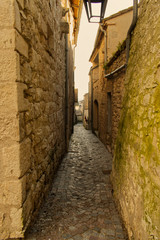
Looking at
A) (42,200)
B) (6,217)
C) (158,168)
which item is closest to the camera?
(158,168)

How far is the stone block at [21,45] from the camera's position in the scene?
6.03ft

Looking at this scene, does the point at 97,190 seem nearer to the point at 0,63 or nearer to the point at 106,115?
the point at 0,63

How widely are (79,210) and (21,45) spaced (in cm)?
260

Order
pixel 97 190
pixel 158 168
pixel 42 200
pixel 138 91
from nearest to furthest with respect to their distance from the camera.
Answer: pixel 158 168 < pixel 138 91 < pixel 42 200 < pixel 97 190

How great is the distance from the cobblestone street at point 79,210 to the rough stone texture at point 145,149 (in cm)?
29

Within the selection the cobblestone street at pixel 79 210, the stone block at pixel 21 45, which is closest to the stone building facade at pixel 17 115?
the stone block at pixel 21 45

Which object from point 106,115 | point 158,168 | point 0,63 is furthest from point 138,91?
point 106,115

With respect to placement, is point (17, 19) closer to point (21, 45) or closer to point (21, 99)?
point (21, 45)

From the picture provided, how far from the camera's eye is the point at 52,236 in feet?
7.17

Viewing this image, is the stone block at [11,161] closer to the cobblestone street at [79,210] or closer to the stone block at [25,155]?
the stone block at [25,155]

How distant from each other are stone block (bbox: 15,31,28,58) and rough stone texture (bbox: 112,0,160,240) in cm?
151

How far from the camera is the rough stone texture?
1.58 m

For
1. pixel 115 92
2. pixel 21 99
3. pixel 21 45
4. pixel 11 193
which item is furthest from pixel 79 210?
pixel 115 92

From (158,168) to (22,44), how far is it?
1.97 meters
